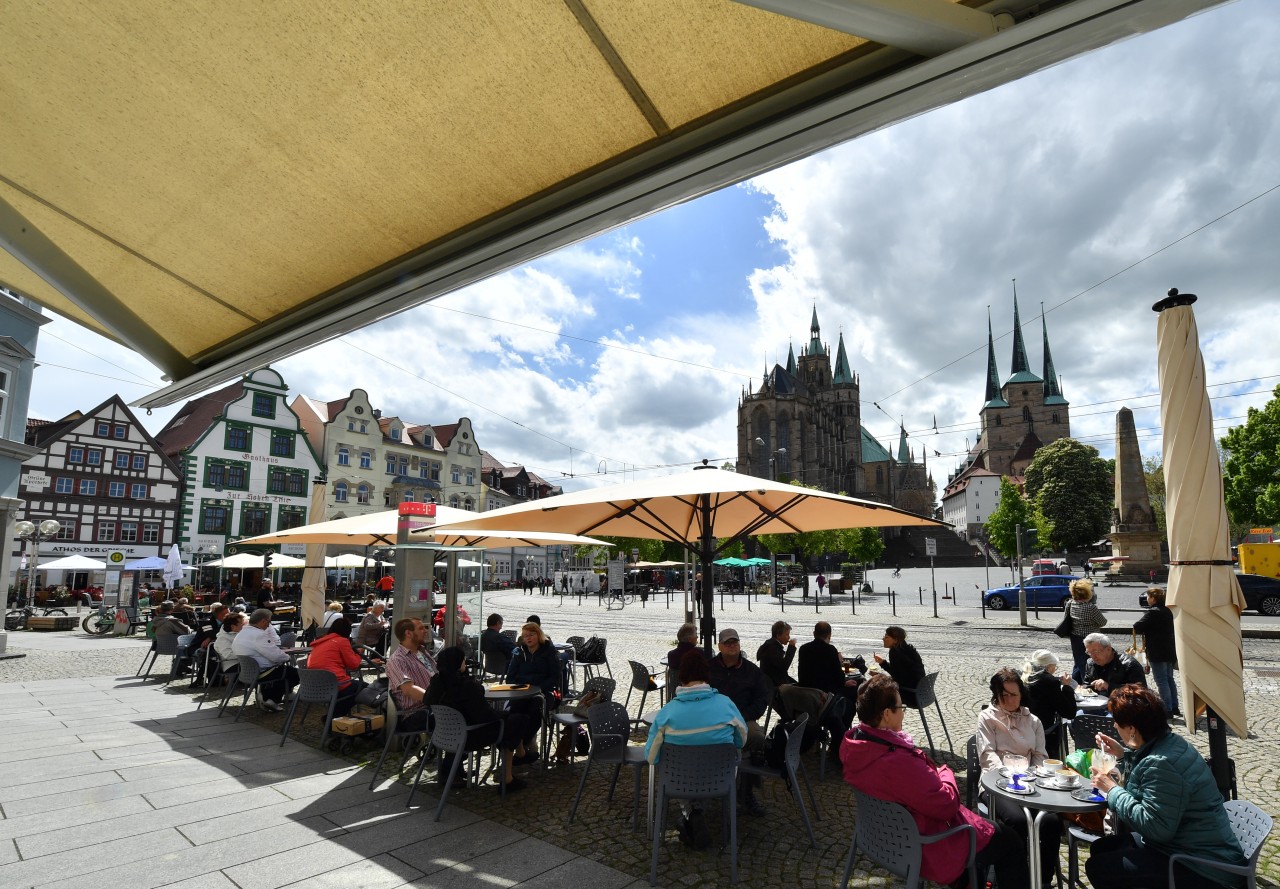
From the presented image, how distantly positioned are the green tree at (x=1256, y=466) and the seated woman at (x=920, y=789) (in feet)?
117

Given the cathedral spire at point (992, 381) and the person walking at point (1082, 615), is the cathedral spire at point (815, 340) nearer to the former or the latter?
the cathedral spire at point (992, 381)

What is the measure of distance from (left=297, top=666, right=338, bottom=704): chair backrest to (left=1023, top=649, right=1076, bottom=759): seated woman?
7.31 m

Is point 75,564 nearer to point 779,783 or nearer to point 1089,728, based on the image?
point 779,783

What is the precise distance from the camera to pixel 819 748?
25.2ft

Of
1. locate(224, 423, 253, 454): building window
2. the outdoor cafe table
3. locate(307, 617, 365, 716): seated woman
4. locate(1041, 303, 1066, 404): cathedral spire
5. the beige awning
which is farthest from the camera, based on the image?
locate(1041, 303, 1066, 404): cathedral spire

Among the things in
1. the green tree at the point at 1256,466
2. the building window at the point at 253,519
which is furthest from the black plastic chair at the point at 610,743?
the building window at the point at 253,519

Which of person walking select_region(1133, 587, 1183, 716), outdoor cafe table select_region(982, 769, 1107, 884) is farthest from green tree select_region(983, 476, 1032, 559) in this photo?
outdoor cafe table select_region(982, 769, 1107, 884)

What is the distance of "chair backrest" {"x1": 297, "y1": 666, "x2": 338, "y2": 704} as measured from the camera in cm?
825

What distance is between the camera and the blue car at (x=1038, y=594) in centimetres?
2936

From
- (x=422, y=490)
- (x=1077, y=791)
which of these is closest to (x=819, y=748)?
(x=1077, y=791)

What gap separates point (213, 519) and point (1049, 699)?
1863 inches

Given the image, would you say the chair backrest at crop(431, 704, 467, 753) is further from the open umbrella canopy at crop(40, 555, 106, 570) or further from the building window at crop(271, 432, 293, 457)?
the building window at crop(271, 432, 293, 457)

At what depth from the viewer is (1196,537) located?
5676 mm

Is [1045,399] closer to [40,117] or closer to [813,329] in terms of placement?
[813,329]
